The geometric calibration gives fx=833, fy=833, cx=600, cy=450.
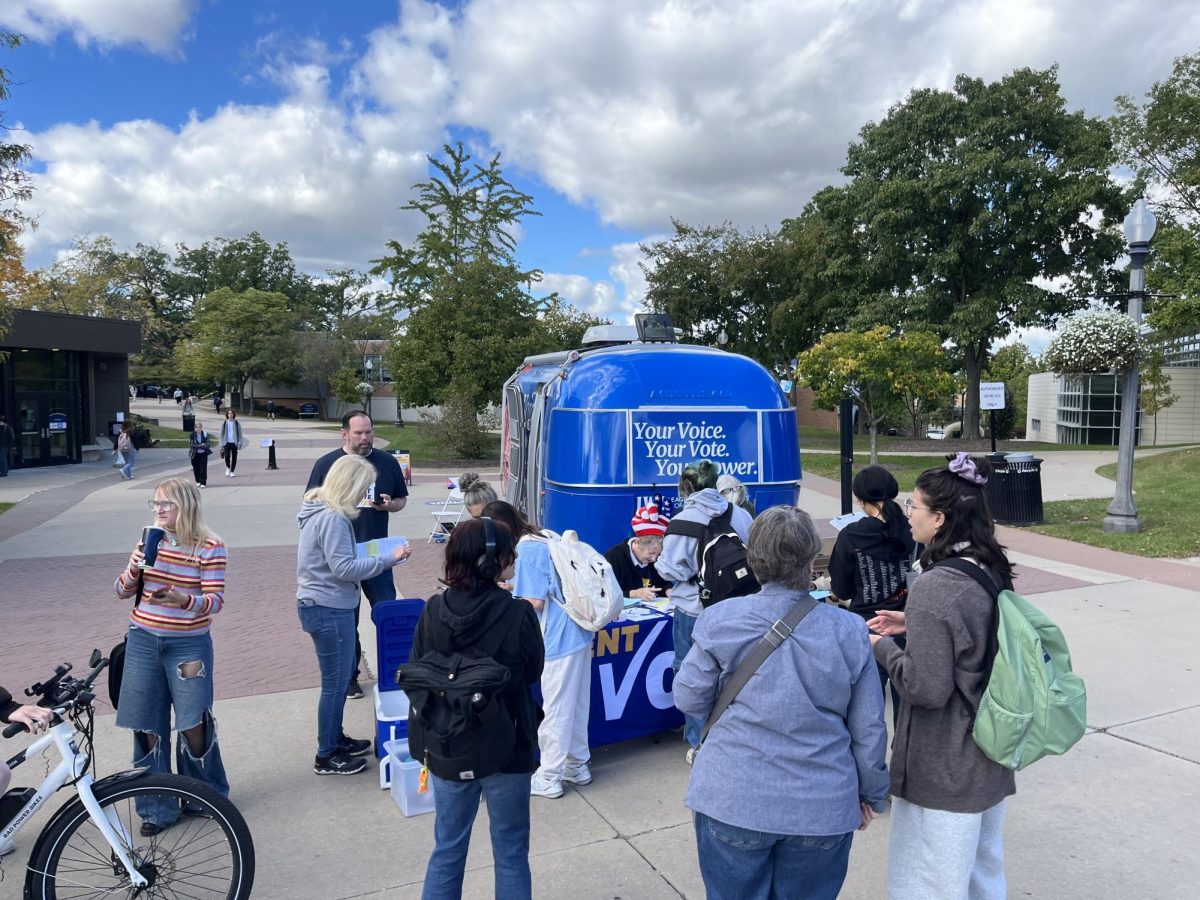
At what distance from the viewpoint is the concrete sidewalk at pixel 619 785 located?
365cm

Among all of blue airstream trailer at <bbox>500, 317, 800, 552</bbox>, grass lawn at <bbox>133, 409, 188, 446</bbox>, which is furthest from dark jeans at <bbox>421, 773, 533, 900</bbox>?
grass lawn at <bbox>133, 409, 188, 446</bbox>

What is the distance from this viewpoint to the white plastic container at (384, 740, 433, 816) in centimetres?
418

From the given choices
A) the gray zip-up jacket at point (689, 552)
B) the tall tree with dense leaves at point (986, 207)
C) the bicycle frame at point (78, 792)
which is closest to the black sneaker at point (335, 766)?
the bicycle frame at point (78, 792)

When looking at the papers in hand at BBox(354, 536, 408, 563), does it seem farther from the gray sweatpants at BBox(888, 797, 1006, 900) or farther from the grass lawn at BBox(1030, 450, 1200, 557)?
the grass lawn at BBox(1030, 450, 1200, 557)

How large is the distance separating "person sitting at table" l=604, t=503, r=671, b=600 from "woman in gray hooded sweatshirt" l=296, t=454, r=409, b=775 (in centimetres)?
160

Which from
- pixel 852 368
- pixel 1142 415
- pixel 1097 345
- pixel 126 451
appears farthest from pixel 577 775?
pixel 1142 415

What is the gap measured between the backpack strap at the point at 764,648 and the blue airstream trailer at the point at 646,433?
4468 millimetres

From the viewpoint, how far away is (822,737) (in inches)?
91.5

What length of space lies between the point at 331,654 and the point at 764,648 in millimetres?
2949

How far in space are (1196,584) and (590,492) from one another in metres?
6.94

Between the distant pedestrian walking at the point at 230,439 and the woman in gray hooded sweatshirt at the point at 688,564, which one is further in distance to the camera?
the distant pedestrian walking at the point at 230,439

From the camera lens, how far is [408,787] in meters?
4.19

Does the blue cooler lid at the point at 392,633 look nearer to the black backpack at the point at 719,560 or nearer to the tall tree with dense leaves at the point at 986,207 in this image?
the black backpack at the point at 719,560

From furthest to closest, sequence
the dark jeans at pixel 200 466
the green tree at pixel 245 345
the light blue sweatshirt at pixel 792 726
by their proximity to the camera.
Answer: the green tree at pixel 245 345, the dark jeans at pixel 200 466, the light blue sweatshirt at pixel 792 726
